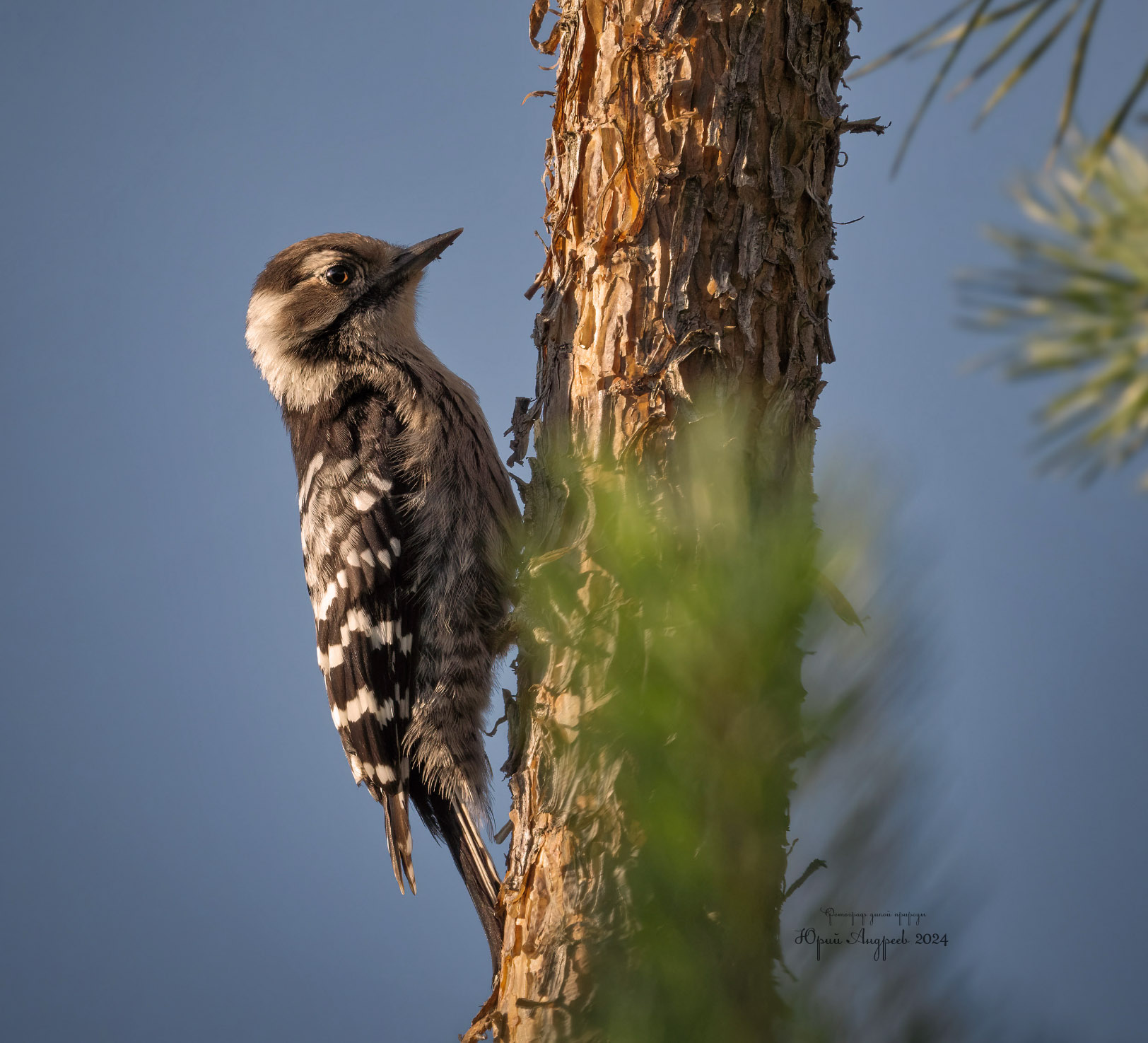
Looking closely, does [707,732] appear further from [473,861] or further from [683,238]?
[473,861]

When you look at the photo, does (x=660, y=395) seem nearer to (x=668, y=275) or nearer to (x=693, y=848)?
(x=668, y=275)

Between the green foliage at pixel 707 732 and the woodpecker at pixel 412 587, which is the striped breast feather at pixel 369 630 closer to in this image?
the woodpecker at pixel 412 587

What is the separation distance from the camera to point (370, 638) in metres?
1.93

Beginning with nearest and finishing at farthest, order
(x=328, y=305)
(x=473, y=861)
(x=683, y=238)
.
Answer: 1. (x=683, y=238)
2. (x=473, y=861)
3. (x=328, y=305)

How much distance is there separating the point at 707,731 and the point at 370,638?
1.44m

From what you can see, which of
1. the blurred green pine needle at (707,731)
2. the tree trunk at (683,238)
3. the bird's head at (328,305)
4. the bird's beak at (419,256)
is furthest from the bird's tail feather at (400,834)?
the blurred green pine needle at (707,731)

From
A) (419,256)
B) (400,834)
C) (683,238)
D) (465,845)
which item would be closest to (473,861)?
(465,845)

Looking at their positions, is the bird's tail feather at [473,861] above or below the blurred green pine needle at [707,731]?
below

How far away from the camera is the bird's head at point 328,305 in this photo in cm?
220

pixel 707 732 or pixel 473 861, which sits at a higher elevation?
pixel 707 732

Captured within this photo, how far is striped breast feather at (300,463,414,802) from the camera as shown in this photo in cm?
192

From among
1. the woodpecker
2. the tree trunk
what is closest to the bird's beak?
the woodpecker

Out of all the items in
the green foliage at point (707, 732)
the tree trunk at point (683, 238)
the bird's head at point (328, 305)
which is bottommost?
the green foliage at point (707, 732)

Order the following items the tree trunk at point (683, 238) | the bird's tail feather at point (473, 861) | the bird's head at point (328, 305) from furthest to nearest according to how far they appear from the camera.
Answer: the bird's head at point (328, 305), the bird's tail feather at point (473, 861), the tree trunk at point (683, 238)
